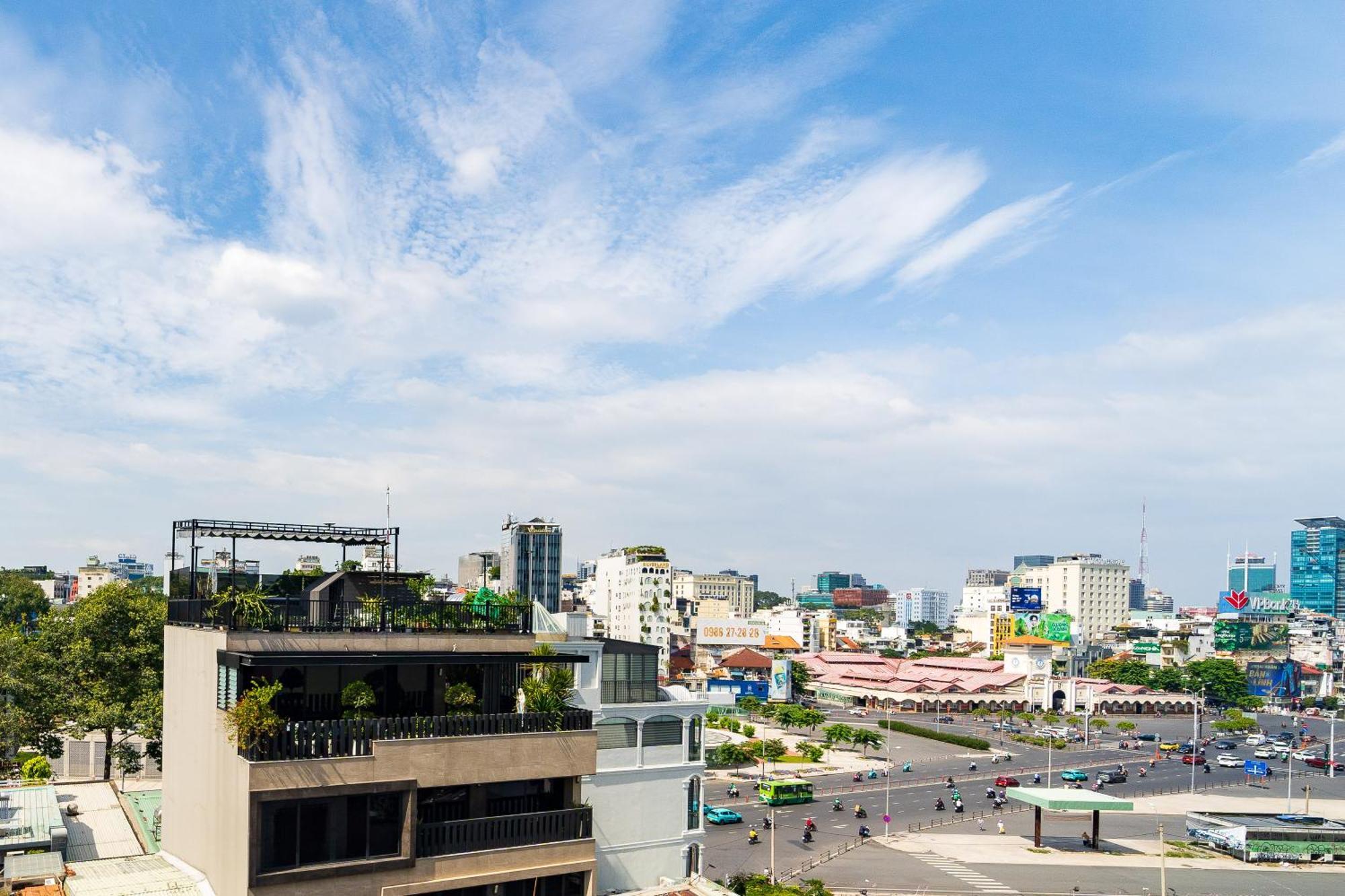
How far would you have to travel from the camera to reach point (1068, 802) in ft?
237

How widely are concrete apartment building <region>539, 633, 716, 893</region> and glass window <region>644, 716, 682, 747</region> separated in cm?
3

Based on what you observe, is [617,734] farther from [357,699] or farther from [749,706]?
[749,706]

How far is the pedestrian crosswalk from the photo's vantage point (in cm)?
6231

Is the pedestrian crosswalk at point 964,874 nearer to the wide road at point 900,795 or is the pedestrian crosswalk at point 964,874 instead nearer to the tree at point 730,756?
the wide road at point 900,795

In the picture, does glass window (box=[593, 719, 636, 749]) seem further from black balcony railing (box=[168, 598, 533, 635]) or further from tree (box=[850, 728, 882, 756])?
tree (box=[850, 728, 882, 756])

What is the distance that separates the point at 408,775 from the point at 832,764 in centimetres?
10189

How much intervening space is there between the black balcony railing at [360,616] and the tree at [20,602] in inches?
4973

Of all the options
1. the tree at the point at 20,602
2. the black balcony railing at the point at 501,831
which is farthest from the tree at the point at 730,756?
the tree at the point at 20,602

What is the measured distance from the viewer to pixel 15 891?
26.1 metres

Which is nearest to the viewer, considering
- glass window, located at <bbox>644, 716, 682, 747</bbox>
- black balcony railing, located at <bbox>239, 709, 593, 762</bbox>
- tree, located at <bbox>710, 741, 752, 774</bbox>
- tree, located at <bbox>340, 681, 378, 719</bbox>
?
black balcony railing, located at <bbox>239, 709, 593, 762</bbox>

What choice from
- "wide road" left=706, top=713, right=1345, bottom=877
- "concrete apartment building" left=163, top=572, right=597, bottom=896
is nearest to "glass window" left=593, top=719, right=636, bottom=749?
"concrete apartment building" left=163, top=572, right=597, bottom=896

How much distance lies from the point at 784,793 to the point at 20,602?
119262 millimetres

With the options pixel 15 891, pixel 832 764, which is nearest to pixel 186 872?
pixel 15 891

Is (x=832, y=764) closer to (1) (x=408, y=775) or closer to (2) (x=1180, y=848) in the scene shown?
(2) (x=1180, y=848)
